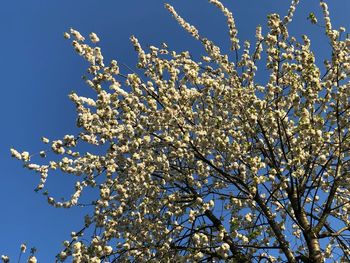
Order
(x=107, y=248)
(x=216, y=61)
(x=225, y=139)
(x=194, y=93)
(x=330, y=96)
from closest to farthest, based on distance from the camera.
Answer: (x=107, y=248) → (x=225, y=139) → (x=330, y=96) → (x=194, y=93) → (x=216, y=61)

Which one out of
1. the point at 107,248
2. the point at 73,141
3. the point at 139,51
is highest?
the point at 139,51

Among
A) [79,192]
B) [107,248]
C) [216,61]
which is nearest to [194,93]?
[216,61]

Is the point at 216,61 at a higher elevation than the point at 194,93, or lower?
higher

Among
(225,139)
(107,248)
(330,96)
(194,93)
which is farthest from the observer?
(194,93)

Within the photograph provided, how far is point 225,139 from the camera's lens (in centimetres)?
1013

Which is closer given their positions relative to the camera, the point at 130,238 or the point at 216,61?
the point at 130,238

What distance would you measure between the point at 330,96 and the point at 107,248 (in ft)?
20.5

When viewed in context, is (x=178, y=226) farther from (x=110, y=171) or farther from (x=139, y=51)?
(x=139, y=51)

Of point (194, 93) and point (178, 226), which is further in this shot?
point (194, 93)

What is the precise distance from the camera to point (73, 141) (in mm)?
10406

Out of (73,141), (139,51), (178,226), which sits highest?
(139,51)

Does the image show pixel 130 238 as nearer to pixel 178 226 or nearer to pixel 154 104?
pixel 178 226

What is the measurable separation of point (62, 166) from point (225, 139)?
146 inches

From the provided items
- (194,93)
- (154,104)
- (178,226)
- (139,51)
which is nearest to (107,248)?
(178,226)
